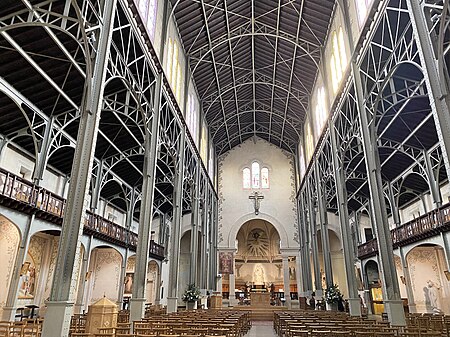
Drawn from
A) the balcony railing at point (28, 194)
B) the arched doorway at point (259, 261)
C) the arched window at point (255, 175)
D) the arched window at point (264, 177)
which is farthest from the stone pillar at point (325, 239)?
the balcony railing at point (28, 194)

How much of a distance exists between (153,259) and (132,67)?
52.5 ft

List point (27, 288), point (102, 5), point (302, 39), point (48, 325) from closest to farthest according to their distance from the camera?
point (48, 325), point (102, 5), point (27, 288), point (302, 39)

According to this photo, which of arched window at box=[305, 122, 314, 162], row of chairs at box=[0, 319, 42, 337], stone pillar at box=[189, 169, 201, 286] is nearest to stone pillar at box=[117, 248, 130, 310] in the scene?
stone pillar at box=[189, 169, 201, 286]

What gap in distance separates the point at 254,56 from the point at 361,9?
12.3 meters

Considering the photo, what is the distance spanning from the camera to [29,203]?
12.7m

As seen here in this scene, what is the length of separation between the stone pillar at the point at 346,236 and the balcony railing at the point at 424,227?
136 inches

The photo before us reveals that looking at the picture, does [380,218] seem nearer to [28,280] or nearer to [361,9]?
[361,9]

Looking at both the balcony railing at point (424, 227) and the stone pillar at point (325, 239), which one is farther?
the stone pillar at point (325, 239)

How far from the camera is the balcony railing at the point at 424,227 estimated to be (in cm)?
1555

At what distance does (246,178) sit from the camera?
36625 millimetres

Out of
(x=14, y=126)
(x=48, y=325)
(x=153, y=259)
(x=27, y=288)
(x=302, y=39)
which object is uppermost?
(x=302, y=39)

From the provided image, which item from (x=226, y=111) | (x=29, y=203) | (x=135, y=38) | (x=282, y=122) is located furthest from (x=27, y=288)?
(x=282, y=122)

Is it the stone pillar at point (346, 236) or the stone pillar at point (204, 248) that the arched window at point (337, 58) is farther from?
the stone pillar at point (204, 248)

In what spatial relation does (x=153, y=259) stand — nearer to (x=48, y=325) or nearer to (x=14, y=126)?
(x=14, y=126)
